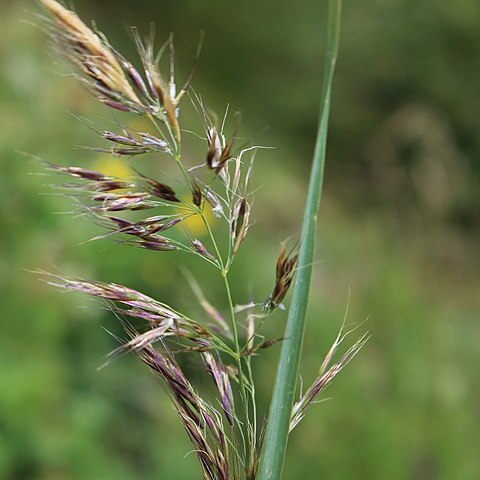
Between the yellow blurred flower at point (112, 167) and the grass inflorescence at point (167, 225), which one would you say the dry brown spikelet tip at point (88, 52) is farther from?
the yellow blurred flower at point (112, 167)

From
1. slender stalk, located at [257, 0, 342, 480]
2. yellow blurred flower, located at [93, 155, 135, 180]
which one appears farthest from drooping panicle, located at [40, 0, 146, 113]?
yellow blurred flower, located at [93, 155, 135, 180]

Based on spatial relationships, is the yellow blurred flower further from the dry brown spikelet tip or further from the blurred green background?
the dry brown spikelet tip

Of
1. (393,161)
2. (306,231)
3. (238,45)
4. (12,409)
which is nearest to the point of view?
(306,231)

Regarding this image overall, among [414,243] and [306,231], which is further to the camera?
[414,243]

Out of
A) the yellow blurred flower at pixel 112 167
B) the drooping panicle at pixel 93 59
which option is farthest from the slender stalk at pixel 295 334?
the yellow blurred flower at pixel 112 167

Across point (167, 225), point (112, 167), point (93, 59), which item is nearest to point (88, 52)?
point (93, 59)

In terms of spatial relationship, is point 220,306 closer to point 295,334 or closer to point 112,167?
point 112,167

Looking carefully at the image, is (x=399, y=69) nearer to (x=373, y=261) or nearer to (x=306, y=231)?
(x=373, y=261)

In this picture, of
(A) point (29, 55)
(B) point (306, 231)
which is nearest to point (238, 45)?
(A) point (29, 55)
